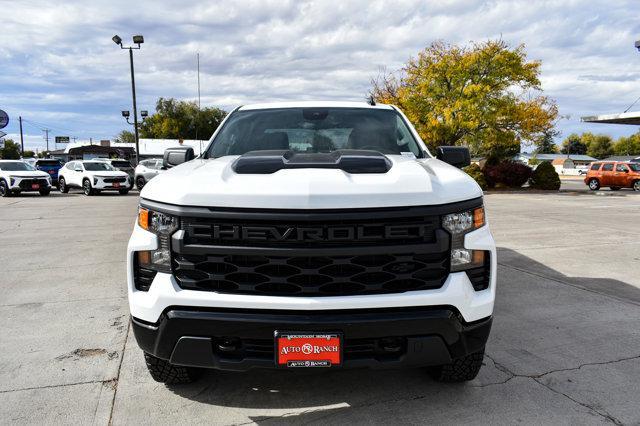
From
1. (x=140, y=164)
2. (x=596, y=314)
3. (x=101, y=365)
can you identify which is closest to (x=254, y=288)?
(x=101, y=365)

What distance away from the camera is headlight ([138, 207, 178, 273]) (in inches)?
100

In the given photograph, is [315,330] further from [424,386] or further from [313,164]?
[424,386]

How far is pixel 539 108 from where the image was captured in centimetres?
2284

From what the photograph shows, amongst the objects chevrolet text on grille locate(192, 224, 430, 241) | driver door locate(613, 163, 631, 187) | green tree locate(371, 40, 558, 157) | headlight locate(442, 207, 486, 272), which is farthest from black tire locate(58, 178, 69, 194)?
driver door locate(613, 163, 631, 187)

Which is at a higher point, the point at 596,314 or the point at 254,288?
the point at 254,288

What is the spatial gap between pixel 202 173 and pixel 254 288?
2.54 ft

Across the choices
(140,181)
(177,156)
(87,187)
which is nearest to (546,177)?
(140,181)

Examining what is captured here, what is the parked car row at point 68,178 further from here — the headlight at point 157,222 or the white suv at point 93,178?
the headlight at point 157,222

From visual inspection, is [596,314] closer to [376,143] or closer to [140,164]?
[376,143]

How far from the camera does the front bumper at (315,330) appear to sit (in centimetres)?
240

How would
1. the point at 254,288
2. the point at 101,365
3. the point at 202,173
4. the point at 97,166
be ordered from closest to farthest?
the point at 254,288
the point at 202,173
the point at 101,365
the point at 97,166

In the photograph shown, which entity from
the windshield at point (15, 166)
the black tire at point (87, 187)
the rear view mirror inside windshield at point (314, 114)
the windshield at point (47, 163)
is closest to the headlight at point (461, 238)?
the rear view mirror inside windshield at point (314, 114)

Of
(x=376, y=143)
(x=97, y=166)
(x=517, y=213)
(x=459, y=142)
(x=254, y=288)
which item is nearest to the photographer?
(x=254, y=288)

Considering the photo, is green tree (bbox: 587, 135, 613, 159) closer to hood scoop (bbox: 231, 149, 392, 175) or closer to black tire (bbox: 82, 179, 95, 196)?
black tire (bbox: 82, 179, 95, 196)
